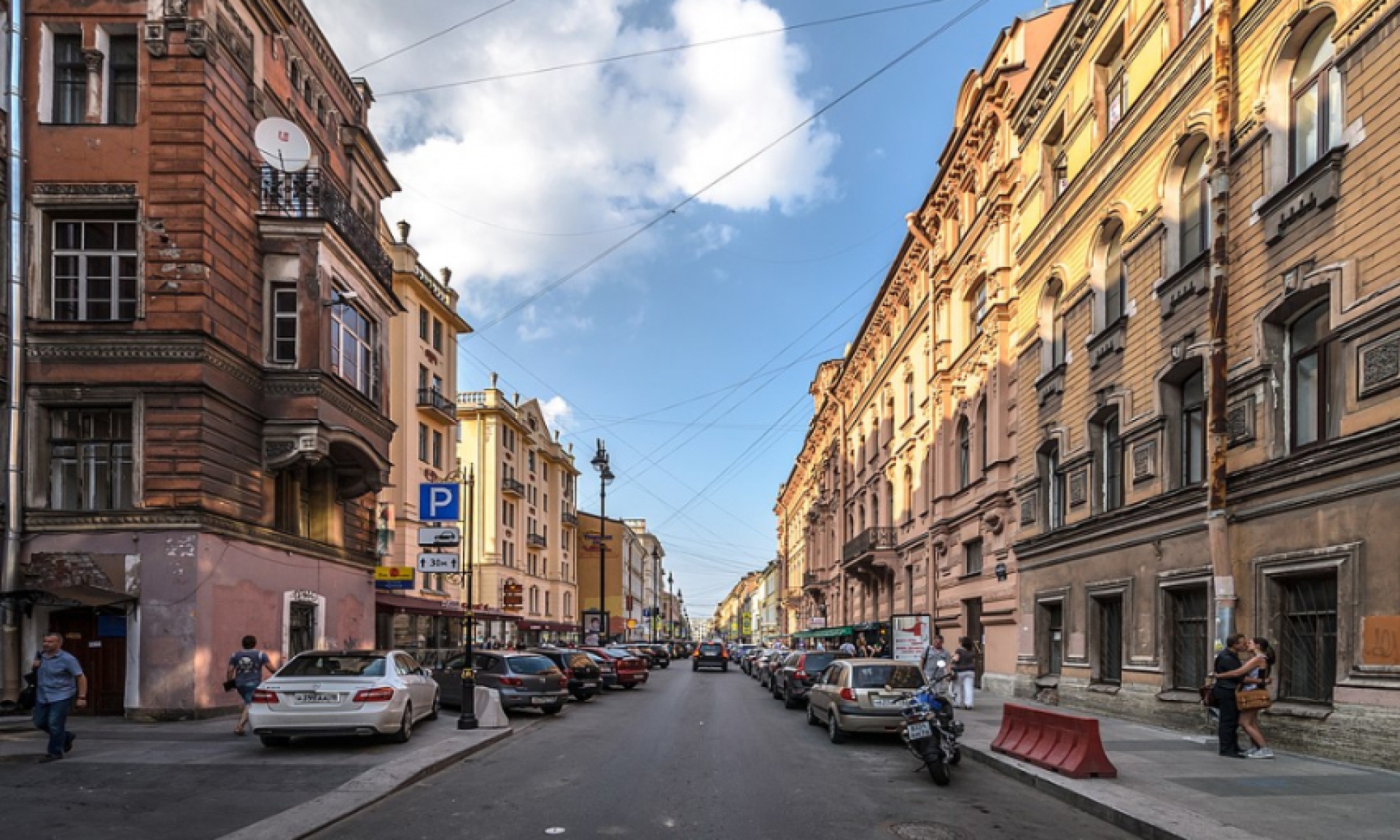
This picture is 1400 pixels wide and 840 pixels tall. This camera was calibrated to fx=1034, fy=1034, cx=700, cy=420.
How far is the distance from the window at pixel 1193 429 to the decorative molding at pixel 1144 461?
572mm

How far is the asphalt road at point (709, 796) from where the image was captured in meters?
8.82

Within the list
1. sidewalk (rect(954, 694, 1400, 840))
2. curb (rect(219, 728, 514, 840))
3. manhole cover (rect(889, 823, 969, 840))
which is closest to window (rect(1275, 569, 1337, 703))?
sidewalk (rect(954, 694, 1400, 840))

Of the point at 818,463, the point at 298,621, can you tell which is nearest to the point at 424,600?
the point at 298,621

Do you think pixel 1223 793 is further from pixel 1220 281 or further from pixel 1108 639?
pixel 1108 639

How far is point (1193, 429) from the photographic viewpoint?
17.1 metres

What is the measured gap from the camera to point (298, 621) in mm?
22203

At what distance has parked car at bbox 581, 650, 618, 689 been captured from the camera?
30.3 metres

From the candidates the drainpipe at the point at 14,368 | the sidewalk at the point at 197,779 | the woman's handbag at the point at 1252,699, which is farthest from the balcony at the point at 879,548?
the drainpipe at the point at 14,368

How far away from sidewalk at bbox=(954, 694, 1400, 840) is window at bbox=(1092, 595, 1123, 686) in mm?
5385

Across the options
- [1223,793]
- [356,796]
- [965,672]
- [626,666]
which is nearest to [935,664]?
[1223,793]

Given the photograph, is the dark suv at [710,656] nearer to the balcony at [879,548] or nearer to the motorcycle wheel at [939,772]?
the balcony at [879,548]

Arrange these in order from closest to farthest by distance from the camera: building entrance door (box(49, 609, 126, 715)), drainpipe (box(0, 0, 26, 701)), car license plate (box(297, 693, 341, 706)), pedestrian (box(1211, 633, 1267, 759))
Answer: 1. pedestrian (box(1211, 633, 1267, 759))
2. car license plate (box(297, 693, 341, 706))
3. drainpipe (box(0, 0, 26, 701))
4. building entrance door (box(49, 609, 126, 715))

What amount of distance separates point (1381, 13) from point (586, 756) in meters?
13.4

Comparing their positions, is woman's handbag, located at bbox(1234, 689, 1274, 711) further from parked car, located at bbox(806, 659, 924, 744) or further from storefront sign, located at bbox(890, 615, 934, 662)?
storefront sign, located at bbox(890, 615, 934, 662)
